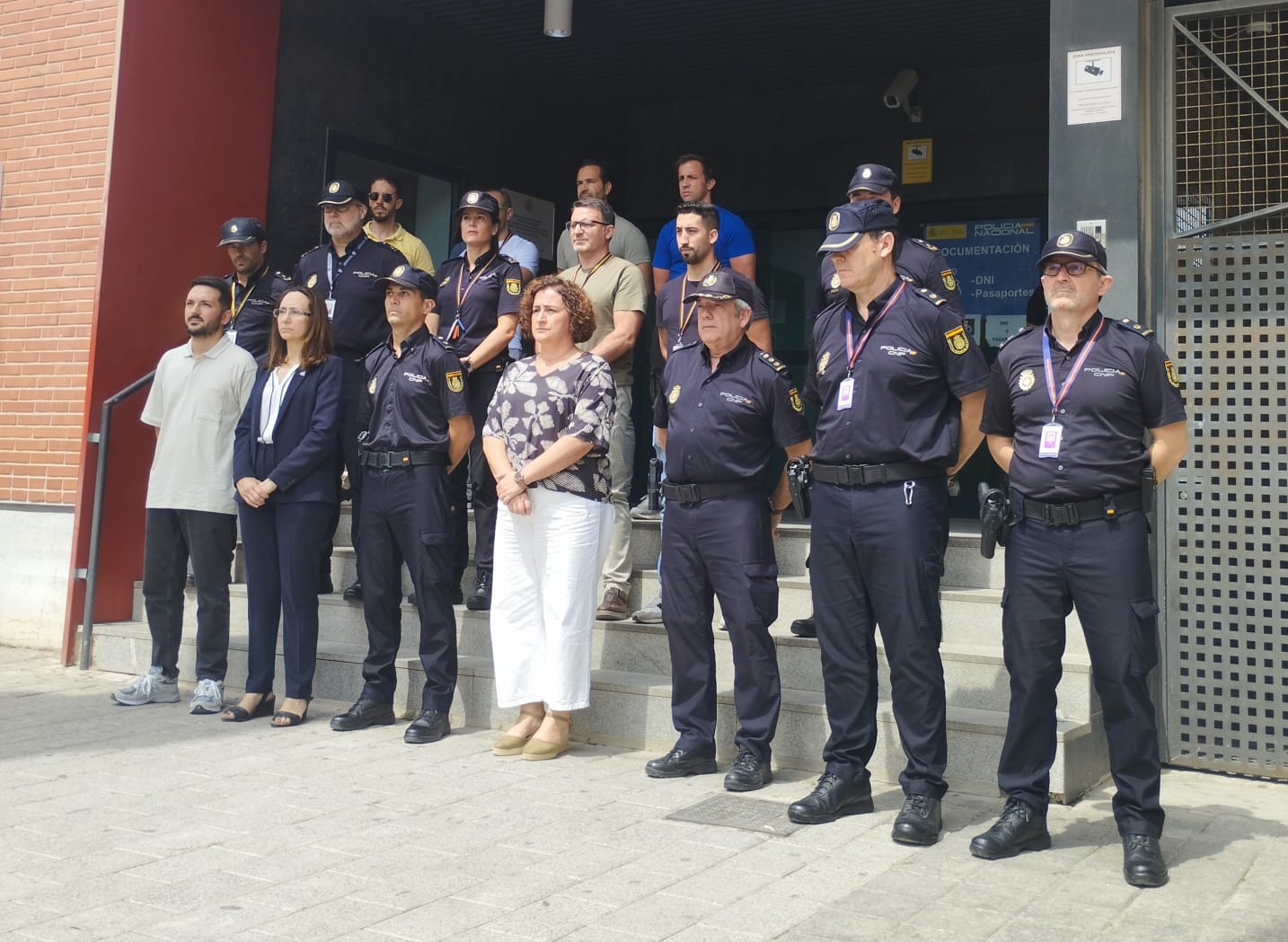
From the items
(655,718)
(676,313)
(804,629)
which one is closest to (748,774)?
(655,718)

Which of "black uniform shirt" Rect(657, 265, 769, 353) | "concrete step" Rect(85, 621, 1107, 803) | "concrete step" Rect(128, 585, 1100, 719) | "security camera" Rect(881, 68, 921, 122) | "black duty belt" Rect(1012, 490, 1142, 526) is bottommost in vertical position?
"concrete step" Rect(85, 621, 1107, 803)

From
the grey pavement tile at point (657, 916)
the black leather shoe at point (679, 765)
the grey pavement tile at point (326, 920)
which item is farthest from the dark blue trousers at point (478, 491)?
the grey pavement tile at point (657, 916)

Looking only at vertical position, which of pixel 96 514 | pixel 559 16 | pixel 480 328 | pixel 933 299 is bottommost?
pixel 96 514

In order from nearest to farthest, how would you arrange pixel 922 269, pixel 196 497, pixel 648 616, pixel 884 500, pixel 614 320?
pixel 884 500 < pixel 922 269 < pixel 648 616 < pixel 196 497 < pixel 614 320

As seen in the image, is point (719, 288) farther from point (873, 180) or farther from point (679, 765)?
point (679, 765)

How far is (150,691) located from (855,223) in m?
4.19

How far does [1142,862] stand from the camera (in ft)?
12.4

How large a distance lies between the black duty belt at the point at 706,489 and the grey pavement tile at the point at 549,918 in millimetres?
1818

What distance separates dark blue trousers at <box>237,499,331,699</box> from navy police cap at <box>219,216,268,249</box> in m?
1.72

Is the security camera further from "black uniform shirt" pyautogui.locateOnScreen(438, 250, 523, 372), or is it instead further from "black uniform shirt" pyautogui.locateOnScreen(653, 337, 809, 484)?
"black uniform shirt" pyautogui.locateOnScreen(653, 337, 809, 484)

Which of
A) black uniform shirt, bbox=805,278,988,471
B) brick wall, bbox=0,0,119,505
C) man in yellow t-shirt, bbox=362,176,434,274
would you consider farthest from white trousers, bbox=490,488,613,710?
brick wall, bbox=0,0,119,505

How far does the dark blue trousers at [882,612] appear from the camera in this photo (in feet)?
14.1

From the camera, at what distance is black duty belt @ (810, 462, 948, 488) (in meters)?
4.34

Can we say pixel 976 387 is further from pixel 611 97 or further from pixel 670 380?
pixel 611 97
